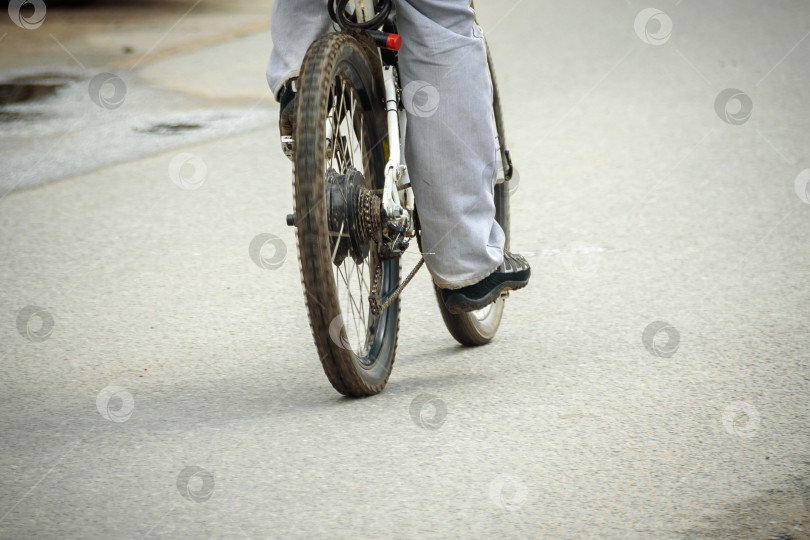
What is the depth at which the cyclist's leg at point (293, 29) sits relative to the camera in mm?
3408

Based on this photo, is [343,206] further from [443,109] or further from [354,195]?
[443,109]

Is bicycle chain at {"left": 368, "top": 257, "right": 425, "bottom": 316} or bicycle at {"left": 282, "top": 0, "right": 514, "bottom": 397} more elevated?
bicycle at {"left": 282, "top": 0, "right": 514, "bottom": 397}

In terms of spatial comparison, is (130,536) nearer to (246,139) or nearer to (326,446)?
(326,446)

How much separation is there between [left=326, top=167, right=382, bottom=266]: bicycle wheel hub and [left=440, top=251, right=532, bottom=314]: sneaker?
401mm

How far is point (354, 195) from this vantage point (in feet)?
10.9

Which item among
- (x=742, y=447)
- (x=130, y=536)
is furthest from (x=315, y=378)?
(x=742, y=447)

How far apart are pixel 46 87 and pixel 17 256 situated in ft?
13.4

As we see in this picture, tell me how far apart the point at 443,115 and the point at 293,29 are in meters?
0.54

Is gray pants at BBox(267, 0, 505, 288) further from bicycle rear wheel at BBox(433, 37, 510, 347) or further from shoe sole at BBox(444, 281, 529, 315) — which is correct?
bicycle rear wheel at BBox(433, 37, 510, 347)

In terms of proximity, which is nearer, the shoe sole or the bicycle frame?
the bicycle frame

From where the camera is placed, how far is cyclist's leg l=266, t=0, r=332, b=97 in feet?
11.2

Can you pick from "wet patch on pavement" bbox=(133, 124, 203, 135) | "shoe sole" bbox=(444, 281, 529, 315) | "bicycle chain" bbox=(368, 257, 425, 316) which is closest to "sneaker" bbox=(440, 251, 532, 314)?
"shoe sole" bbox=(444, 281, 529, 315)

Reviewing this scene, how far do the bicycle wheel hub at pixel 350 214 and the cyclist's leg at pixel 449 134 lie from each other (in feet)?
0.75

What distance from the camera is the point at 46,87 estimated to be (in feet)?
29.0
